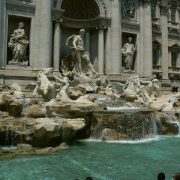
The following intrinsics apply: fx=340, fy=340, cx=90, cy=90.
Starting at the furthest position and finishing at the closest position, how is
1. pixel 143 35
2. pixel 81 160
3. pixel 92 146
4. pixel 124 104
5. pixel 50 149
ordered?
pixel 143 35
pixel 124 104
pixel 92 146
pixel 50 149
pixel 81 160

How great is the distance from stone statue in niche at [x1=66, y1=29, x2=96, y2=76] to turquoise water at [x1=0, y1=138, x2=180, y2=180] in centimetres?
1016

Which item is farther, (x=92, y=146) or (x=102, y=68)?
(x=102, y=68)

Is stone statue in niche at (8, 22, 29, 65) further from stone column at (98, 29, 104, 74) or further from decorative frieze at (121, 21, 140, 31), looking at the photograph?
decorative frieze at (121, 21, 140, 31)

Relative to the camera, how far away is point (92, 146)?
1458cm

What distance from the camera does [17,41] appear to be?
21.8 metres

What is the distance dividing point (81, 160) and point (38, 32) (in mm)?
12518

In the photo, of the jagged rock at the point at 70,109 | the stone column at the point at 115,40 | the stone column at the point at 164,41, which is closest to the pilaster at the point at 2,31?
the jagged rock at the point at 70,109

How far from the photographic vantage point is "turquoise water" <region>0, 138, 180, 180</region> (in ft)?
32.6

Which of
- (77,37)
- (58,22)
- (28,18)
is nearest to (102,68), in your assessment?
(77,37)

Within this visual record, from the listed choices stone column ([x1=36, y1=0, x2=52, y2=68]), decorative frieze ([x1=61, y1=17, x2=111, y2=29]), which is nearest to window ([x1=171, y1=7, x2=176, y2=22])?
decorative frieze ([x1=61, y1=17, x2=111, y2=29])

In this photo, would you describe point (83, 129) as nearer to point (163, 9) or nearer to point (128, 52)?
point (128, 52)

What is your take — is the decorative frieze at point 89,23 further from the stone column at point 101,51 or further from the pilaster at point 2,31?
the pilaster at point 2,31

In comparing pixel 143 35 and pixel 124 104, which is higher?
pixel 143 35

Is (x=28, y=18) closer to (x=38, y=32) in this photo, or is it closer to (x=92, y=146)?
(x=38, y=32)
